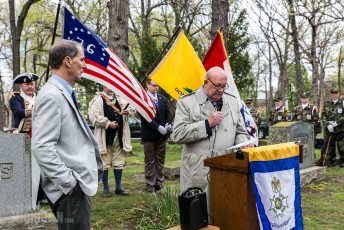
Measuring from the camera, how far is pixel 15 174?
5336 millimetres

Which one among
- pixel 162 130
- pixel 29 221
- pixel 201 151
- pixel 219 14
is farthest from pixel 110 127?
pixel 219 14

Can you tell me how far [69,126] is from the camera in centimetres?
279

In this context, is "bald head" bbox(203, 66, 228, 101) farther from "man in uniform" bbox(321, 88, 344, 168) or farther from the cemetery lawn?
"man in uniform" bbox(321, 88, 344, 168)

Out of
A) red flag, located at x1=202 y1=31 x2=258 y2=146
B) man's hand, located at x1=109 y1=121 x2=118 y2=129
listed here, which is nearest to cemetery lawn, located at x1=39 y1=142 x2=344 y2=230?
man's hand, located at x1=109 y1=121 x2=118 y2=129

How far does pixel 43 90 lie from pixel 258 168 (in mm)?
2066

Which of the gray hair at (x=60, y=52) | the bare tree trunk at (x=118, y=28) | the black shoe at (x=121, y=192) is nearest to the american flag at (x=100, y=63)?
the black shoe at (x=121, y=192)

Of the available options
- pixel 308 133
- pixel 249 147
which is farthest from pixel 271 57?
pixel 249 147

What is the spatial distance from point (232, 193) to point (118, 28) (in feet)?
21.5

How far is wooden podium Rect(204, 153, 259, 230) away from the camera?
12.2 ft

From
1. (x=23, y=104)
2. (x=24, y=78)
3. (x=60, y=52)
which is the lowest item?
(x=23, y=104)

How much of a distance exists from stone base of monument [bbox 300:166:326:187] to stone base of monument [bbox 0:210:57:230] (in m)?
5.27

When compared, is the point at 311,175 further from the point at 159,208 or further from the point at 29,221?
the point at 29,221

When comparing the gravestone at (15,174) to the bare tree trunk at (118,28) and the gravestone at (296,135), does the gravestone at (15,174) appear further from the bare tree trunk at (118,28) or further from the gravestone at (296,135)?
the gravestone at (296,135)

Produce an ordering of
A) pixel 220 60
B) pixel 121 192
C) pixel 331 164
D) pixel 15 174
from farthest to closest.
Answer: pixel 331 164
pixel 121 192
pixel 220 60
pixel 15 174
